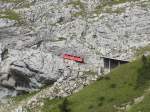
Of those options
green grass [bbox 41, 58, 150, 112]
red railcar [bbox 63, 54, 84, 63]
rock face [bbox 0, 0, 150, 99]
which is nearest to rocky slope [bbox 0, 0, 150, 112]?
rock face [bbox 0, 0, 150, 99]

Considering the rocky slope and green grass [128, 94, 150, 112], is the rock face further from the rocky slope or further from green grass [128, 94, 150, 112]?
green grass [128, 94, 150, 112]

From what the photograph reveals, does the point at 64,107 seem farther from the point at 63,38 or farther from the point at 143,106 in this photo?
the point at 63,38

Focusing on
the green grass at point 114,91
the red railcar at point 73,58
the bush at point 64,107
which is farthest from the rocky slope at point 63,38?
the bush at point 64,107

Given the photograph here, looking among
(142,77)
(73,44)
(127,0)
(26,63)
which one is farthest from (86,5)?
(142,77)

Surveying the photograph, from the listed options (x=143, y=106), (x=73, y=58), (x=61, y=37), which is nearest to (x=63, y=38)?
(x=61, y=37)

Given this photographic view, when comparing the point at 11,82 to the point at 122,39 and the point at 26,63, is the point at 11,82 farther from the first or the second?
the point at 122,39
